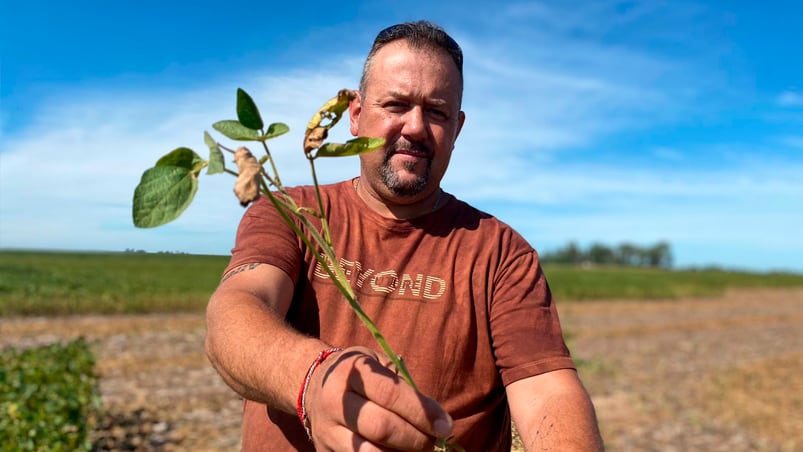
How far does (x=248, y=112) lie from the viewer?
86 centimetres

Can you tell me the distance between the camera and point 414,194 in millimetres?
1757

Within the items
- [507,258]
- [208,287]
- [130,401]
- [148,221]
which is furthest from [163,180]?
[208,287]

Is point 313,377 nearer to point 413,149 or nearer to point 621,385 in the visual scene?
point 413,149

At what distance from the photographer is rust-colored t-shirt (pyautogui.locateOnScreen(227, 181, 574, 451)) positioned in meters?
1.62

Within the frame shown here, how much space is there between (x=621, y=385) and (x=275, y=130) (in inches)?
396

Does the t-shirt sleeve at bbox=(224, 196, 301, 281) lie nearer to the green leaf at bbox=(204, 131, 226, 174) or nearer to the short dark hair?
the short dark hair

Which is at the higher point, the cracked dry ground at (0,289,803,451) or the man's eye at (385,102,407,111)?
the man's eye at (385,102,407,111)

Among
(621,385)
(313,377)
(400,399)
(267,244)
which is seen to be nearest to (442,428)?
(400,399)

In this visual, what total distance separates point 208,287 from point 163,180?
2537 centimetres

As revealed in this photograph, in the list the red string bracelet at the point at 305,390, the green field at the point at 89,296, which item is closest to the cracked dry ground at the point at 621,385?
the green field at the point at 89,296

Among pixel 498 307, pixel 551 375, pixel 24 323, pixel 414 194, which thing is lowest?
pixel 24 323

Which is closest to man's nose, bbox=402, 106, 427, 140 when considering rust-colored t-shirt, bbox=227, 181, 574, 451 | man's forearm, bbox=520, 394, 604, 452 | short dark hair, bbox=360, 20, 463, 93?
short dark hair, bbox=360, 20, 463, 93

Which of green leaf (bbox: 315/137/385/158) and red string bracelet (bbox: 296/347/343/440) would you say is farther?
red string bracelet (bbox: 296/347/343/440)

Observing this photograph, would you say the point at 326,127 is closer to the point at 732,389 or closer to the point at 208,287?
the point at 732,389
